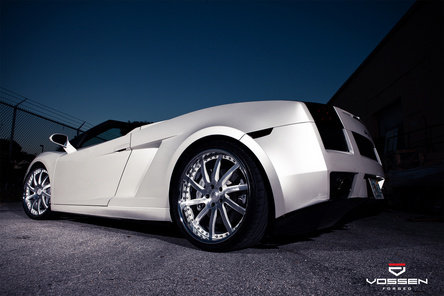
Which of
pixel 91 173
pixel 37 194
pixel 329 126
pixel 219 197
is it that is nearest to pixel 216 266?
pixel 219 197

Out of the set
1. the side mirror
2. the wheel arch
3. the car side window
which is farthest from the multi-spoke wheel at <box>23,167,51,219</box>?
the wheel arch

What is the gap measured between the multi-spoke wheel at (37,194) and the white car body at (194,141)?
36cm

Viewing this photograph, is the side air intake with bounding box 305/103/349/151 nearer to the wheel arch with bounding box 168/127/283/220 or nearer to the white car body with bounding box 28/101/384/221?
the white car body with bounding box 28/101/384/221

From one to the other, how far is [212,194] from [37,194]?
2898mm

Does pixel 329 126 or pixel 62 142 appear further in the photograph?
pixel 62 142

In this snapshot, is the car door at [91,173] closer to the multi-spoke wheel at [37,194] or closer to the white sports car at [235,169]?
the white sports car at [235,169]

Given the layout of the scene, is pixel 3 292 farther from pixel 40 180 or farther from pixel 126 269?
pixel 40 180

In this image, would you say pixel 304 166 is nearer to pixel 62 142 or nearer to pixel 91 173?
pixel 91 173

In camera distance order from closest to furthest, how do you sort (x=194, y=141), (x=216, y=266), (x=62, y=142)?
(x=216, y=266) < (x=194, y=141) < (x=62, y=142)

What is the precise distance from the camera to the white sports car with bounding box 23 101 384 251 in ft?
5.56

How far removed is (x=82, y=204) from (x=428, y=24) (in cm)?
1160

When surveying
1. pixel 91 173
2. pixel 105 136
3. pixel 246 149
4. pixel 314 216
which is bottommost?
pixel 314 216

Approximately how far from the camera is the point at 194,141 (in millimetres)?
2102

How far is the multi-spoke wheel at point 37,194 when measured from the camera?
3532 mm
